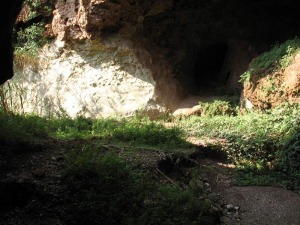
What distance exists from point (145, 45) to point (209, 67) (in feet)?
10.2

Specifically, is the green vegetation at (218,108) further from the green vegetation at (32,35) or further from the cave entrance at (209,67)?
the green vegetation at (32,35)

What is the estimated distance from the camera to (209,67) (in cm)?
1266

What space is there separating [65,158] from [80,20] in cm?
586

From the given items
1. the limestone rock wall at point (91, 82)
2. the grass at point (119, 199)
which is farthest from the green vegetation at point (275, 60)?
the grass at point (119, 199)

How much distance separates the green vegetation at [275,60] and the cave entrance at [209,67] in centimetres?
286

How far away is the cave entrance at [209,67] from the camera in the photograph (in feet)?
39.0

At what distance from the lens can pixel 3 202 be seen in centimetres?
395

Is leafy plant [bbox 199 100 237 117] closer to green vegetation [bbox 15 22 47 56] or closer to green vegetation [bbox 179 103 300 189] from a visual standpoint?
green vegetation [bbox 179 103 300 189]

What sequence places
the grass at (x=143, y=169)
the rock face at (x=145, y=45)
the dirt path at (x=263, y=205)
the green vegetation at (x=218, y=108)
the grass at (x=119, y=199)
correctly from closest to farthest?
the grass at (x=119, y=199), the grass at (x=143, y=169), the dirt path at (x=263, y=205), the green vegetation at (x=218, y=108), the rock face at (x=145, y=45)

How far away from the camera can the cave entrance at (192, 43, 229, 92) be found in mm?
11891

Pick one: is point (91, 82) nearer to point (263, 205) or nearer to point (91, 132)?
point (91, 132)

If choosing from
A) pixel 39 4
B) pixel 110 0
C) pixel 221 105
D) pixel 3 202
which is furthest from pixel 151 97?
pixel 3 202

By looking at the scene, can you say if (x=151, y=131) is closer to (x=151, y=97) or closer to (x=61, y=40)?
(x=151, y=97)

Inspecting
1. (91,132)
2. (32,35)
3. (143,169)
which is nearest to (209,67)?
(32,35)
